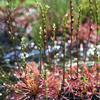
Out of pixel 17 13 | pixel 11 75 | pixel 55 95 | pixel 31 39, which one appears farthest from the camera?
pixel 17 13

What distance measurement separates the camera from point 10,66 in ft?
19.6

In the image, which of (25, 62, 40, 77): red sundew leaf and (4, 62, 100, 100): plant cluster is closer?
(4, 62, 100, 100): plant cluster

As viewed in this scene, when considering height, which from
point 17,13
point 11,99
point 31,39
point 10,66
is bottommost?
point 11,99

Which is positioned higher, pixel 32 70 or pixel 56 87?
pixel 32 70

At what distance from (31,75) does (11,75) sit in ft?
1.88

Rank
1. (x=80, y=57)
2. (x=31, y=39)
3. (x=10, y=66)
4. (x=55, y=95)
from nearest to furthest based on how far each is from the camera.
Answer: (x=55, y=95) < (x=10, y=66) < (x=80, y=57) < (x=31, y=39)

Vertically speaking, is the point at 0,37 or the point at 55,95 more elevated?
the point at 0,37

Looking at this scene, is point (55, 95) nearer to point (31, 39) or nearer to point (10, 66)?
point (10, 66)

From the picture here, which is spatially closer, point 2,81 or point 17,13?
point 2,81

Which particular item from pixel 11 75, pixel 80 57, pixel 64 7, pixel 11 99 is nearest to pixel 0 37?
pixel 64 7

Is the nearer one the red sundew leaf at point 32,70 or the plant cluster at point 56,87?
the plant cluster at point 56,87

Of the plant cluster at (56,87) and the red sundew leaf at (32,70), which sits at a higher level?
the red sundew leaf at (32,70)

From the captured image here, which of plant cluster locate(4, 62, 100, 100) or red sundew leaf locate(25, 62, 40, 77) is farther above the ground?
red sundew leaf locate(25, 62, 40, 77)

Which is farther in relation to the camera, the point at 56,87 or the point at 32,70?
the point at 32,70
